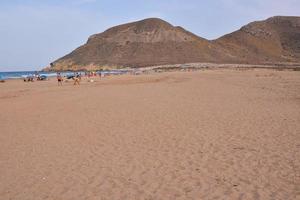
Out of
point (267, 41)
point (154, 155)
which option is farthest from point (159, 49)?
point (154, 155)

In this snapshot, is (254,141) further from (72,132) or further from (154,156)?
(72,132)

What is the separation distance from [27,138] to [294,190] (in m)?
6.65

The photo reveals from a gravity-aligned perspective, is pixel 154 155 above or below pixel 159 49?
below

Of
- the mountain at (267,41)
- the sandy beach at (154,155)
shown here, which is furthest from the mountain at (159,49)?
the sandy beach at (154,155)

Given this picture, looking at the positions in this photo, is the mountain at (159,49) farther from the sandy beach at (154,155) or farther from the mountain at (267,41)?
the sandy beach at (154,155)

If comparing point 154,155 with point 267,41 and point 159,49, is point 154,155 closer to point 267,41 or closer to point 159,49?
point 159,49

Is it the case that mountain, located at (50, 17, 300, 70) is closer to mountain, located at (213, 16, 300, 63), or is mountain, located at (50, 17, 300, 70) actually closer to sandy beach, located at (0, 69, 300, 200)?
mountain, located at (213, 16, 300, 63)

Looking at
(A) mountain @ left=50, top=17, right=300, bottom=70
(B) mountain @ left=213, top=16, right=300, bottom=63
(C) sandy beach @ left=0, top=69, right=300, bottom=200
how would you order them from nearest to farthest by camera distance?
(C) sandy beach @ left=0, top=69, right=300, bottom=200 → (A) mountain @ left=50, top=17, right=300, bottom=70 → (B) mountain @ left=213, top=16, right=300, bottom=63

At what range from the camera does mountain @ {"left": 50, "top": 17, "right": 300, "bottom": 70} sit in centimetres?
9919

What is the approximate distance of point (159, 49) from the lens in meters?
105

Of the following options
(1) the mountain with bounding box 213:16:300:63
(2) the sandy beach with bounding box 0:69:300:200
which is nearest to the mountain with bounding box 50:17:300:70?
(1) the mountain with bounding box 213:16:300:63

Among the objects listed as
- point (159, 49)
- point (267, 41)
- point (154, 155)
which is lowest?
point (154, 155)

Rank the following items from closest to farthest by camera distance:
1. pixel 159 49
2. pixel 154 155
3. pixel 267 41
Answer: pixel 154 155, pixel 159 49, pixel 267 41

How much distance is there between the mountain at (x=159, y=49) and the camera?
99188 millimetres
